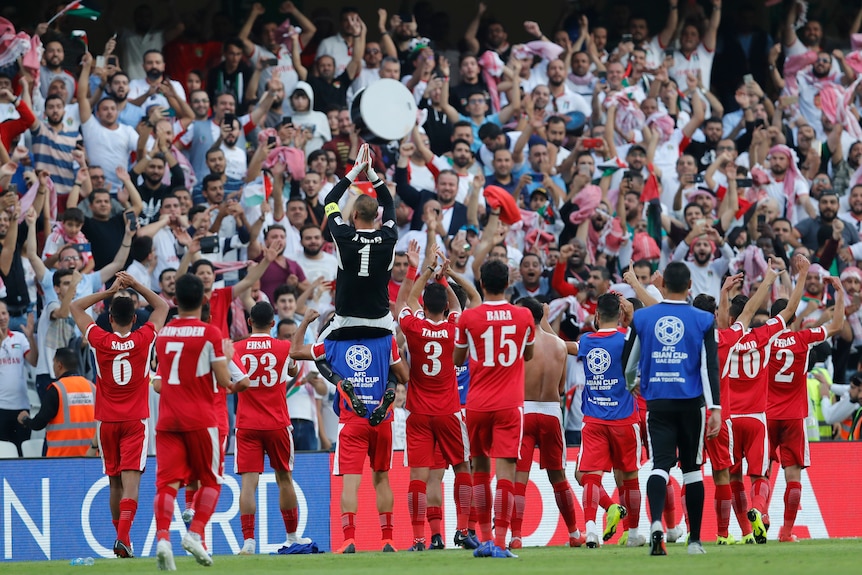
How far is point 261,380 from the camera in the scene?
14141mm

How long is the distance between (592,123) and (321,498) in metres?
9.03

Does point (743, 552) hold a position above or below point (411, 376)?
below

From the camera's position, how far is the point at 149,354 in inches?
535

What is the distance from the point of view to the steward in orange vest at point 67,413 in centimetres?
1548

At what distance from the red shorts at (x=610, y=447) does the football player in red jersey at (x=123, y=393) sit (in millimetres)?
4253

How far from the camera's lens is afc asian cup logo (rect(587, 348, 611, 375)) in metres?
14.1

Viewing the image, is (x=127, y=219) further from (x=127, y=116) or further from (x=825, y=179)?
(x=825, y=179)

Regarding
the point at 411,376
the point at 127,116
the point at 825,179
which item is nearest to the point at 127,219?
the point at 127,116

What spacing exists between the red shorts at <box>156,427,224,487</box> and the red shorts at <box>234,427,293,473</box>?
90.4 inches

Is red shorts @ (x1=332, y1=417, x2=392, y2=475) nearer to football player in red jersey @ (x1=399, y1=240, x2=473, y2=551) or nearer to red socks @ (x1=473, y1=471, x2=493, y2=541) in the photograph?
football player in red jersey @ (x1=399, y1=240, x2=473, y2=551)

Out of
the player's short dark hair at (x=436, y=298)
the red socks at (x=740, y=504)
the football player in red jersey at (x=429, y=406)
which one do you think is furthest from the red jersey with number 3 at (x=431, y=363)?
the red socks at (x=740, y=504)

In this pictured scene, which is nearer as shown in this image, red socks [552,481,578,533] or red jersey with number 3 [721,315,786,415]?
red socks [552,481,578,533]

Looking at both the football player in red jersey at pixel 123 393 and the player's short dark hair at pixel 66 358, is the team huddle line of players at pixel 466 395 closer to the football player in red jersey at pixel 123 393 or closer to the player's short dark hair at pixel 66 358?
the football player in red jersey at pixel 123 393

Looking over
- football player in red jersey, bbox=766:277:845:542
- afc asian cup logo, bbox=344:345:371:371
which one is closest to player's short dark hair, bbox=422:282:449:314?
afc asian cup logo, bbox=344:345:371:371
